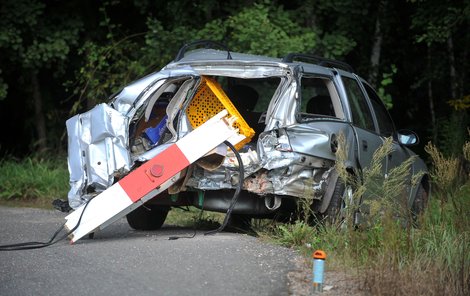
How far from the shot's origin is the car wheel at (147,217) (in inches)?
411

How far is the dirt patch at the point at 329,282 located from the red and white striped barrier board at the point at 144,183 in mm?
1926

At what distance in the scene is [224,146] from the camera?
9.30m

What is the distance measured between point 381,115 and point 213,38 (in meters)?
5.74

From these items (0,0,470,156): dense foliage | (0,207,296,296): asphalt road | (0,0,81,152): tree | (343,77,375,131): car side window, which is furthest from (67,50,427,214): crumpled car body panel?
(0,0,81,152): tree

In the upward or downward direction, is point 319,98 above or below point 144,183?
above

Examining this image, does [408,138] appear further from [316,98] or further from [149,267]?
[149,267]

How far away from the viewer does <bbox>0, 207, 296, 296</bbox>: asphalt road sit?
6875 mm

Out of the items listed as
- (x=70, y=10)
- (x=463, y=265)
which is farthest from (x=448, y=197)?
(x=70, y=10)

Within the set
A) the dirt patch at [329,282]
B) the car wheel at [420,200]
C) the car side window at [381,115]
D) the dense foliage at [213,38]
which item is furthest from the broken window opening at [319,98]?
the dense foliage at [213,38]

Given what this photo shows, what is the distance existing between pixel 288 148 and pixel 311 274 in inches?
72.3

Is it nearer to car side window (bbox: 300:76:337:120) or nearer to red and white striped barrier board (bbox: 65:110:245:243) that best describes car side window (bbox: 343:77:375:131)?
car side window (bbox: 300:76:337:120)

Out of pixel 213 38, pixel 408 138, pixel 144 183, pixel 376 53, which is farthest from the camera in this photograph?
Result: pixel 376 53

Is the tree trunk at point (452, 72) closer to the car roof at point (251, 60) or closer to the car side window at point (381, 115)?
the car side window at point (381, 115)

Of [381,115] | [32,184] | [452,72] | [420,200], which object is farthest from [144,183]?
[452,72]
